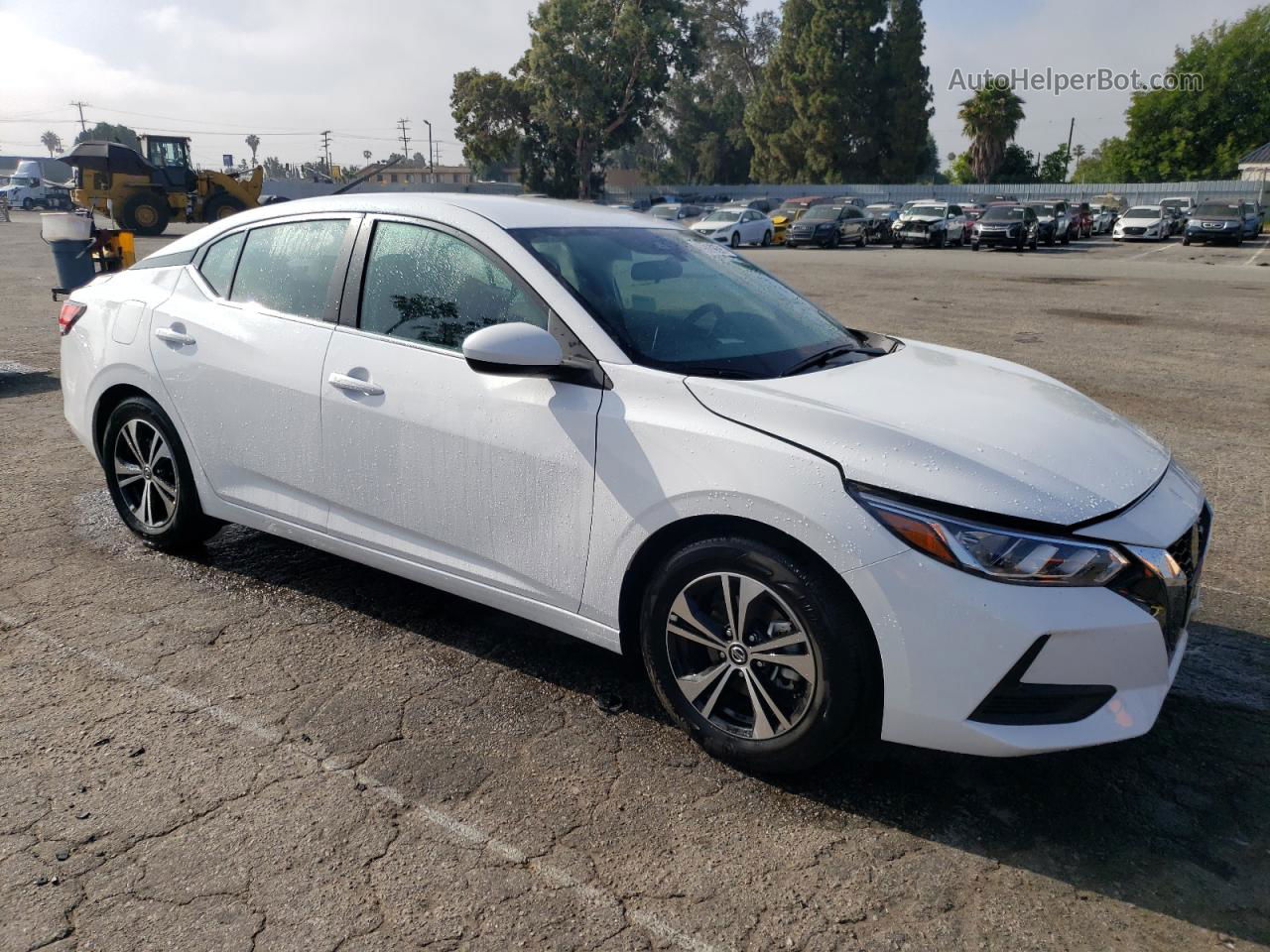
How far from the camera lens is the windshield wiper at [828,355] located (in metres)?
3.25

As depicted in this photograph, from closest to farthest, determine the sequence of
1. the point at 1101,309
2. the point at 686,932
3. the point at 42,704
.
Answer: the point at 686,932
the point at 42,704
the point at 1101,309

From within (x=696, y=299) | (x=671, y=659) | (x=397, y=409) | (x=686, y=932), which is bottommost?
(x=686, y=932)

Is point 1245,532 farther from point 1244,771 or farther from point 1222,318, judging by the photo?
point 1222,318

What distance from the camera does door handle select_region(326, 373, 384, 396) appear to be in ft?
11.4

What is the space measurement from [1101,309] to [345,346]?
14.3 m

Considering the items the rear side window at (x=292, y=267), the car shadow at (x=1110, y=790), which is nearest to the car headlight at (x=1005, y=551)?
the car shadow at (x=1110, y=790)

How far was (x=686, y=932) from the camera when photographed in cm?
231

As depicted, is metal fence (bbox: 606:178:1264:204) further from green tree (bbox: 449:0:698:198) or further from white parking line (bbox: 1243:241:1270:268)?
white parking line (bbox: 1243:241:1270:268)

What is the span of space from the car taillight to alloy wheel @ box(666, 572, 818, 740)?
3.39 meters

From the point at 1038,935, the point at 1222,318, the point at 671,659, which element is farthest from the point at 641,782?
the point at 1222,318

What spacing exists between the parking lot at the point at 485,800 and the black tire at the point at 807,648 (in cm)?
13

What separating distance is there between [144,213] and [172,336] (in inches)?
1205

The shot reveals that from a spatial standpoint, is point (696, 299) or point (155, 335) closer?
point (696, 299)

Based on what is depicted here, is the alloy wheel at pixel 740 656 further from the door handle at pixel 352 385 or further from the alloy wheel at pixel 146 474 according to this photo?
the alloy wheel at pixel 146 474
